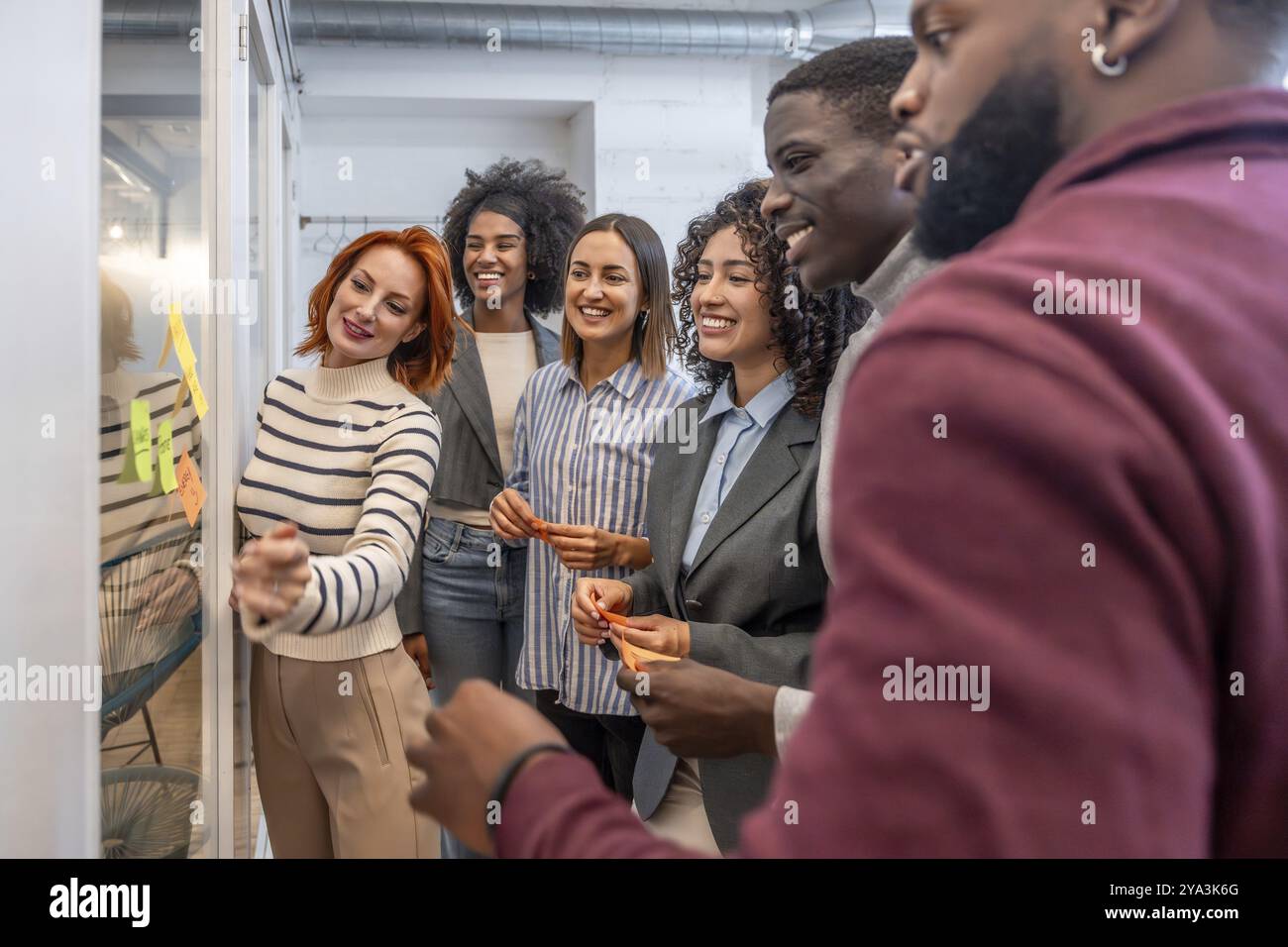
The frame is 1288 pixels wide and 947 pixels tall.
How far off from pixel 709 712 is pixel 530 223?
2038mm

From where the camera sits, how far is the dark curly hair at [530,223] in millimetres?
2809

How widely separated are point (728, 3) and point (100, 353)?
4.34 metres

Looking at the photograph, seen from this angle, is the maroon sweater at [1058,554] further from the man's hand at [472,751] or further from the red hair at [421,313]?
the red hair at [421,313]

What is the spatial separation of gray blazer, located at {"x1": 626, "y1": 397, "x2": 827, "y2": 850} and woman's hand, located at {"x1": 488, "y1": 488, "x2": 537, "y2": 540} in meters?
0.48

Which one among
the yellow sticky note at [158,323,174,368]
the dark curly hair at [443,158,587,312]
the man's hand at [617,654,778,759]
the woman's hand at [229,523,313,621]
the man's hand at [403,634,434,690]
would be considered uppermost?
the dark curly hair at [443,158,587,312]

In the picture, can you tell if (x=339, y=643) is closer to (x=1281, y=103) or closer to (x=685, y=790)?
(x=685, y=790)

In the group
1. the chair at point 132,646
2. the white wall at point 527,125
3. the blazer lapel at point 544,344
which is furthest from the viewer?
the white wall at point 527,125

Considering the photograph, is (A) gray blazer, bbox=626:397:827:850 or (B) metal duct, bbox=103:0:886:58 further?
(B) metal duct, bbox=103:0:886:58

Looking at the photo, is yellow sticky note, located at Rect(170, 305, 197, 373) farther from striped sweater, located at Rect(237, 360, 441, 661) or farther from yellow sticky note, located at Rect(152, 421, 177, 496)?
striped sweater, located at Rect(237, 360, 441, 661)

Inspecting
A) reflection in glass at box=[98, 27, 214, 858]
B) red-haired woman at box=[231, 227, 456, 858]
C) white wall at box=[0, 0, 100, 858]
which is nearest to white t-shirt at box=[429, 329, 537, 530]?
red-haired woman at box=[231, 227, 456, 858]

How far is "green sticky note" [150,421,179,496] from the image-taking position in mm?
1263

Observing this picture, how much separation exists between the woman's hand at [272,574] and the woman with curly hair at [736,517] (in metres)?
0.44

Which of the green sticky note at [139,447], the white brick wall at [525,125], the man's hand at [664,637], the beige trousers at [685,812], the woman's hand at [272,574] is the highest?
the white brick wall at [525,125]

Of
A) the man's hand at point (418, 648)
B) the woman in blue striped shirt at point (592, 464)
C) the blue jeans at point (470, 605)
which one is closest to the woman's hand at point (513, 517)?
the woman in blue striped shirt at point (592, 464)
